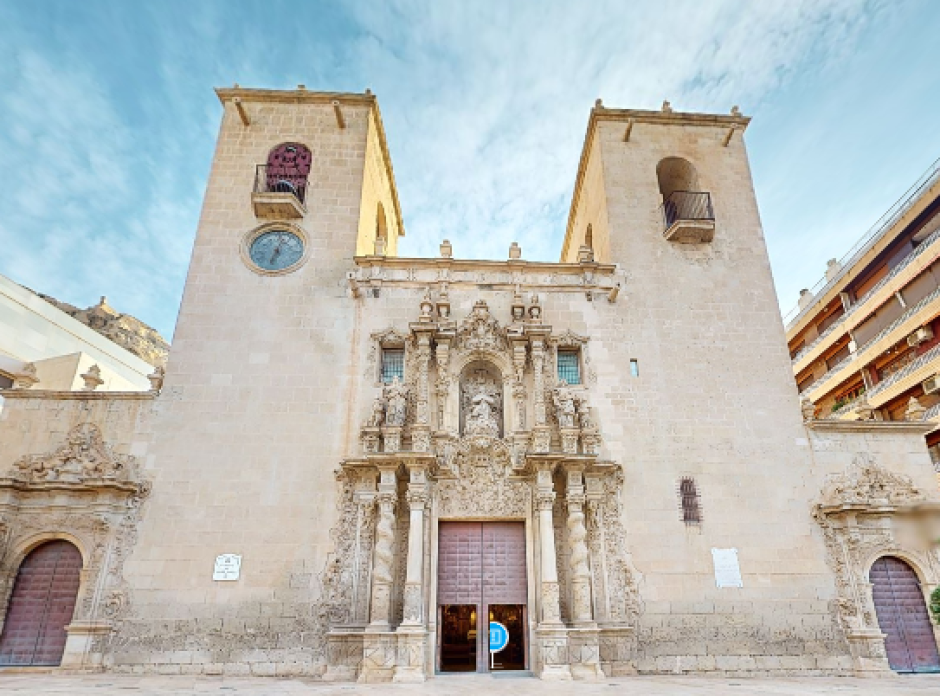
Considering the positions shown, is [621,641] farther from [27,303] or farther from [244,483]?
[27,303]

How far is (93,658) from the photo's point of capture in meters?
12.4

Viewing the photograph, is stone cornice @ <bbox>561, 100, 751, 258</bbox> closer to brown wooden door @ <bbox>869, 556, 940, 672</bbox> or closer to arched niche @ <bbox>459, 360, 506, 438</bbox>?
arched niche @ <bbox>459, 360, 506, 438</bbox>

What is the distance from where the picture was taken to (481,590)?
13750mm

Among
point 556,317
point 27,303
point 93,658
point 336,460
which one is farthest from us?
point 27,303

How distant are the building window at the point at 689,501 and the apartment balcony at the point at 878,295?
1532 cm

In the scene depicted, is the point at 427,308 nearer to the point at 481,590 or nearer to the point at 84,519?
the point at 481,590

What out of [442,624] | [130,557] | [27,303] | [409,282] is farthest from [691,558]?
[27,303]

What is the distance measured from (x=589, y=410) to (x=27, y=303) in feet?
63.8

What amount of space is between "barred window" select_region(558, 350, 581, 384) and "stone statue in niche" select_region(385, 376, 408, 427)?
416 cm

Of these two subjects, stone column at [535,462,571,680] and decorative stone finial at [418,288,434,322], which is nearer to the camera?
stone column at [535,462,571,680]

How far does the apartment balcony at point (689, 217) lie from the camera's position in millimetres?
17406

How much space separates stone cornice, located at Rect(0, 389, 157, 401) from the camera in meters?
14.5

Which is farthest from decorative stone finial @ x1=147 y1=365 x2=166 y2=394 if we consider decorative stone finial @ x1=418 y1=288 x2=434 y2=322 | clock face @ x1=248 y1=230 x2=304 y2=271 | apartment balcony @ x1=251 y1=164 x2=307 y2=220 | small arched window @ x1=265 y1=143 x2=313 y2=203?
decorative stone finial @ x1=418 y1=288 x2=434 y2=322

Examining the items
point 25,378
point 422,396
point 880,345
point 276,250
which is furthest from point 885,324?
point 25,378
